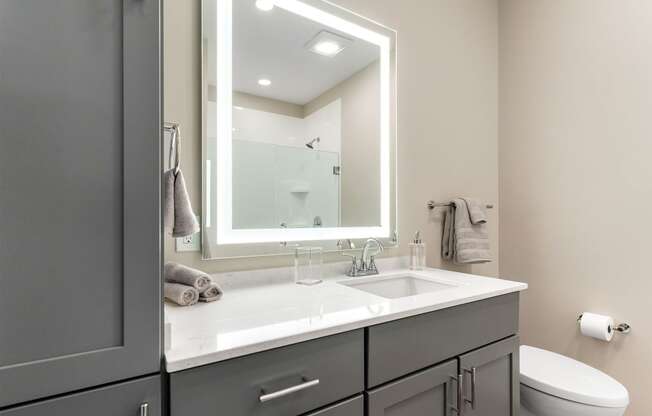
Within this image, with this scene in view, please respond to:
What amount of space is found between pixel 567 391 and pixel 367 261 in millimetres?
913

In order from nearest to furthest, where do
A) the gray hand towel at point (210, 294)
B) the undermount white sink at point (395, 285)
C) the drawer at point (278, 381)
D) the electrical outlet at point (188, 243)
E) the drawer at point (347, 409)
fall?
the drawer at point (278, 381)
the drawer at point (347, 409)
the gray hand towel at point (210, 294)
the electrical outlet at point (188, 243)
the undermount white sink at point (395, 285)

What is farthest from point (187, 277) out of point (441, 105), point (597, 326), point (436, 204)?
point (597, 326)

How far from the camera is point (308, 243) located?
1406 millimetres

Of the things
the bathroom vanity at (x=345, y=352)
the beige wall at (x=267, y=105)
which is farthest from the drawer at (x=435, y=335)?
the beige wall at (x=267, y=105)

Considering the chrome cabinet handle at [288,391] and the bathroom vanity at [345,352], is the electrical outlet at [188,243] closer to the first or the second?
the bathroom vanity at [345,352]

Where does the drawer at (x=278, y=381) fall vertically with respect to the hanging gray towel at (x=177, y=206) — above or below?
below

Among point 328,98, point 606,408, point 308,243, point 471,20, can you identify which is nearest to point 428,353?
point 308,243

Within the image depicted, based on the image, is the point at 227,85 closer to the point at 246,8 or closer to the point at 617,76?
the point at 246,8

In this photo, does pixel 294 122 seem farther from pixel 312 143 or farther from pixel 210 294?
pixel 210 294

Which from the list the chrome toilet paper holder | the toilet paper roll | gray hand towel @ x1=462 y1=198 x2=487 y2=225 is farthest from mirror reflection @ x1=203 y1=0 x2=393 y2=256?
the chrome toilet paper holder

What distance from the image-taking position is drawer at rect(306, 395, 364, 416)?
2.59 ft

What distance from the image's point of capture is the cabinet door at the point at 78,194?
494mm

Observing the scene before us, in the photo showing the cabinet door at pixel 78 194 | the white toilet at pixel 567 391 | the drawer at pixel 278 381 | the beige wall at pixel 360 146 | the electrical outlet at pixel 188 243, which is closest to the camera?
the cabinet door at pixel 78 194

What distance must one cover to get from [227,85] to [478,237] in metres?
1.45
